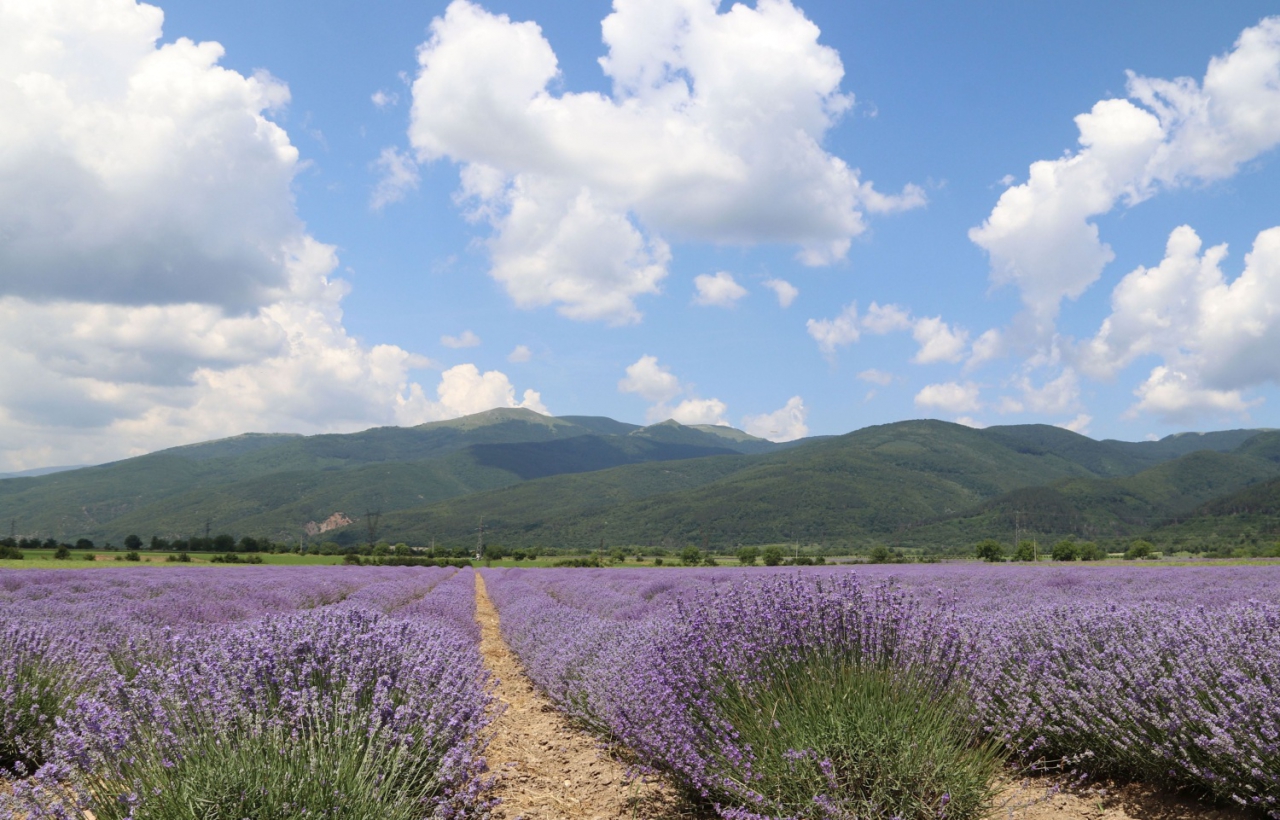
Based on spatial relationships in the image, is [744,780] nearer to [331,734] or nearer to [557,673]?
[331,734]

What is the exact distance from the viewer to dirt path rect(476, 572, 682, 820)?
13.0ft

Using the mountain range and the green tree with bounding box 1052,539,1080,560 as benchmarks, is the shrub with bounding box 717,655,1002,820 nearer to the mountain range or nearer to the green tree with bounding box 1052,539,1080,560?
the green tree with bounding box 1052,539,1080,560

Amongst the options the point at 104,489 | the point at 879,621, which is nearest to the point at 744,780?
the point at 879,621

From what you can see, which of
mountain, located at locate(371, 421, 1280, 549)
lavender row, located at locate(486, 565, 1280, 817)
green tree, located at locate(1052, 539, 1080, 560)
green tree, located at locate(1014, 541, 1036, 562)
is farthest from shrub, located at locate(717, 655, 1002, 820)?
mountain, located at locate(371, 421, 1280, 549)

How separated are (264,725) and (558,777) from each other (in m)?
2.32

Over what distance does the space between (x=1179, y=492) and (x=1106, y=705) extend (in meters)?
131

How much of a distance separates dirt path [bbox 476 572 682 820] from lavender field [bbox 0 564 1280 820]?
0.75 feet

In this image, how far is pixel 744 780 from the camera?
330cm

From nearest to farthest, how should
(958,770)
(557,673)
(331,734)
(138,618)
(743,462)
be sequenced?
(331,734) → (958,770) → (557,673) → (138,618) → (743,462)

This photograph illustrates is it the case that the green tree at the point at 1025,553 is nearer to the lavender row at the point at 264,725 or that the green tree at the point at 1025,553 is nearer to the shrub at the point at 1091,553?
the shrub at the point at 1091,553

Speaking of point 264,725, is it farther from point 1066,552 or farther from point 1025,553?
point 1025,553

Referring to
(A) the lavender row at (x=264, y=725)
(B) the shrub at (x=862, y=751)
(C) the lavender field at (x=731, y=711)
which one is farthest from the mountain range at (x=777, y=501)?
(A) the lavender row at (x=264, y=725)

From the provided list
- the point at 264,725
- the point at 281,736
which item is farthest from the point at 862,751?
the point at 264,725

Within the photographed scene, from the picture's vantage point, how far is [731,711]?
12.2 ft
